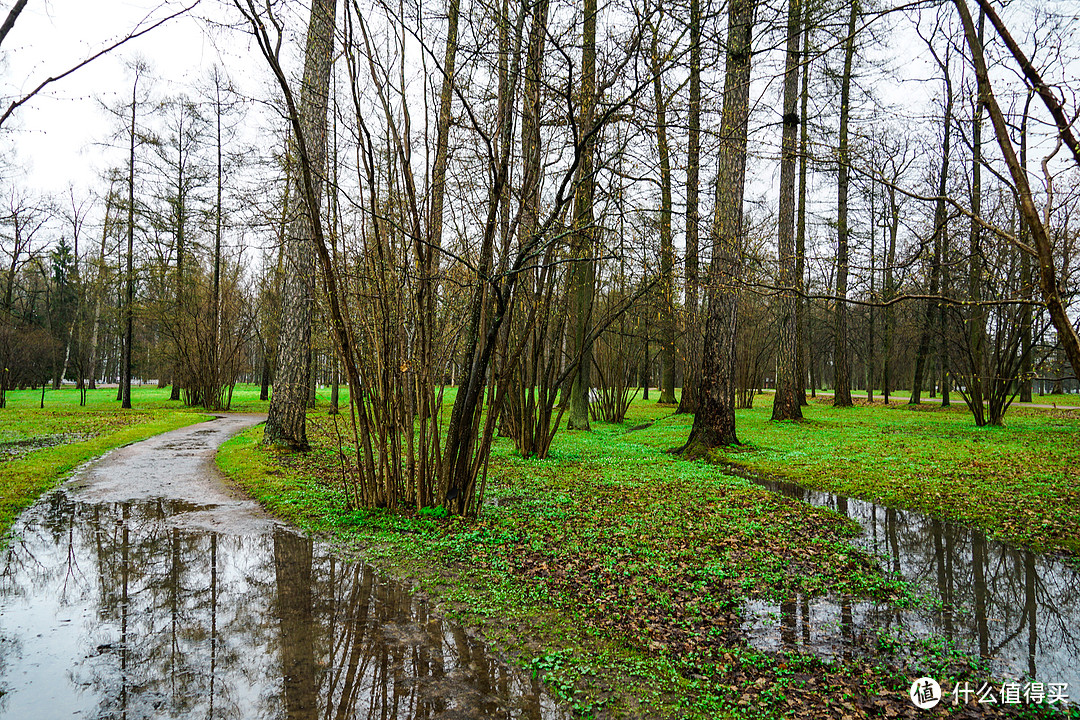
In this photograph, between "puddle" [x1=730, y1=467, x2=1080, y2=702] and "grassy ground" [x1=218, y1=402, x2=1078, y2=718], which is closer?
"grassy ground" [x1=218, y1=402, x2=1078, y2=718]

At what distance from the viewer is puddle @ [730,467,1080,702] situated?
3145 millimetres

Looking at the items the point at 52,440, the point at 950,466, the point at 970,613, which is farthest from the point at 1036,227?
the point at 52,440

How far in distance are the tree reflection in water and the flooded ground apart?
0.01 meters

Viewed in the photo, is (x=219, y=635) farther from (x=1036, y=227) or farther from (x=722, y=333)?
(x=722, y=333)

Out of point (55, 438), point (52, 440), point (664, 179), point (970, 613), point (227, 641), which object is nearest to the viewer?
point (227, 641)

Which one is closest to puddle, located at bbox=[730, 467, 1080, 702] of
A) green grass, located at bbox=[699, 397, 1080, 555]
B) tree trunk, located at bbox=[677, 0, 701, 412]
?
green grass, located at bbox=[699, 397, 1080, 555]

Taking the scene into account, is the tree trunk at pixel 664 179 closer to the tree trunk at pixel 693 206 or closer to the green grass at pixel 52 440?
the tree trunk at pixel 693 206

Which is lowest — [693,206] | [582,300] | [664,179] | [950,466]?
[950,466]

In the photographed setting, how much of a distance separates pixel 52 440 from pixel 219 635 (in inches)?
454

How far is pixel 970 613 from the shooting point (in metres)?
3.69

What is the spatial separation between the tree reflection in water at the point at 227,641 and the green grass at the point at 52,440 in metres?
1.88

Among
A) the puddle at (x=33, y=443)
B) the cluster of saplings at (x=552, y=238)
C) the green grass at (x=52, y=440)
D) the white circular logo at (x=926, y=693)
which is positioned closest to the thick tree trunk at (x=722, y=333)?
the cluster of saplings at (x=552, y=238)

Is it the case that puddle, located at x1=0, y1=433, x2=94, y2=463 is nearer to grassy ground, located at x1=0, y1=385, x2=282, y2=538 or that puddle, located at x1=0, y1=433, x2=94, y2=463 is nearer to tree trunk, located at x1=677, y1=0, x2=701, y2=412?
grassy ground, located at x1=0, y1=385, x2=282, y2=538

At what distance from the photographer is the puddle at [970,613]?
10.3 feet
